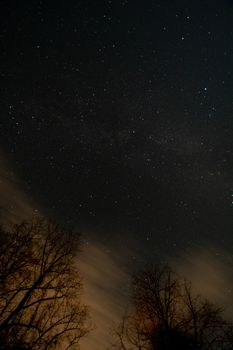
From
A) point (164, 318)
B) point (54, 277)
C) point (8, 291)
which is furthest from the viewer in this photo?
point (164, 318)

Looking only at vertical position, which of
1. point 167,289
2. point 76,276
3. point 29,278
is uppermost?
point 167,289

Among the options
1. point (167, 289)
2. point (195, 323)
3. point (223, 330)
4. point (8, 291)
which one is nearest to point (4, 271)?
point (8, 291)

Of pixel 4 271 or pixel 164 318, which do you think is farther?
pixel 164 318

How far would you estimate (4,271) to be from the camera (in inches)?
687

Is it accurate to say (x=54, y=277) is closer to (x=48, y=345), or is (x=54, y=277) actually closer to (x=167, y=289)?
(x=48, y=345)

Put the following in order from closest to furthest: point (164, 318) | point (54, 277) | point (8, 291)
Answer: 1. point (8, 291)
2. point (54, 277)
3. point (164, 318)

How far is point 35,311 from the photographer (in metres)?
18.1

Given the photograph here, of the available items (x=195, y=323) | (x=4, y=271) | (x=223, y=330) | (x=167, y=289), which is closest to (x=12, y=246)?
(x=4, y=271)

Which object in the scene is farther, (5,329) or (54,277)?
(54,277)

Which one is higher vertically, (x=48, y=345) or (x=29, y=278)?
(x=29, y=278)

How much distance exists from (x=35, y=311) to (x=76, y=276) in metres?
2.74

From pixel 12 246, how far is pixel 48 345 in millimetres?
5326

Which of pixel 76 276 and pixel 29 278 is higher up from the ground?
pixel 76 276

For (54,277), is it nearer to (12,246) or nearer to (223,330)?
(12,246)
